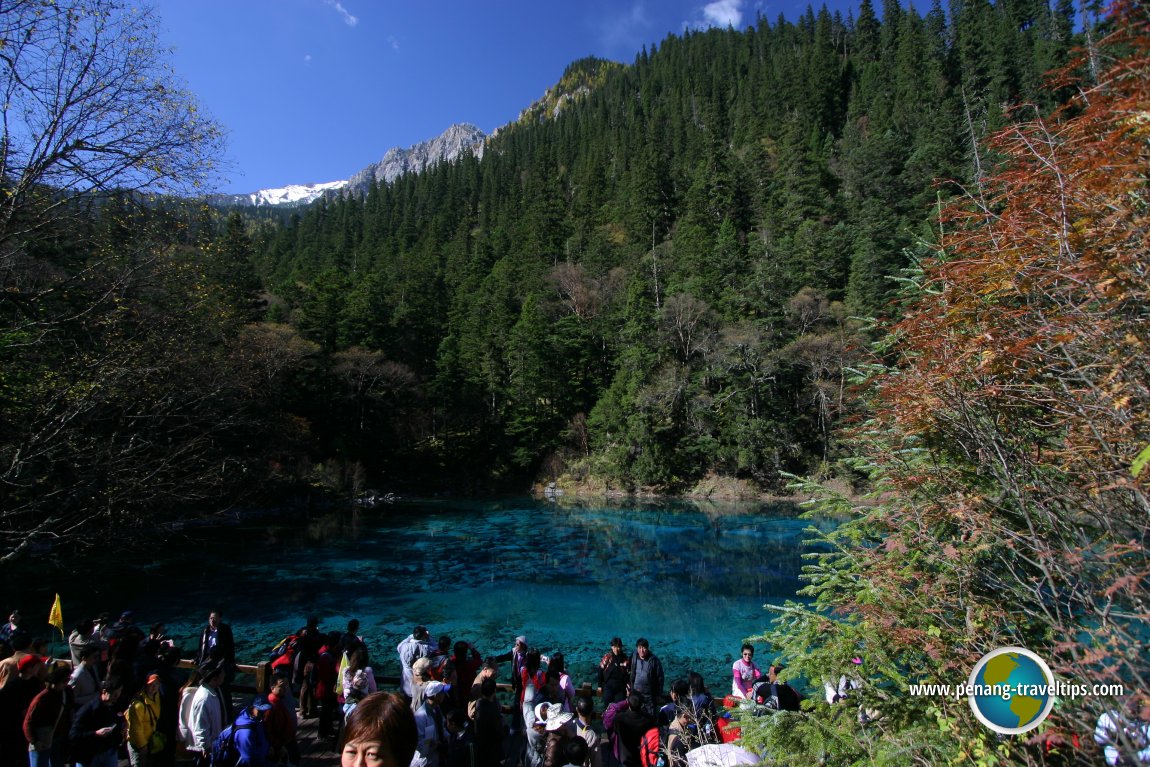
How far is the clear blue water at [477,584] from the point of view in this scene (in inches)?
433

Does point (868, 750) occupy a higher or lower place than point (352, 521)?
higher

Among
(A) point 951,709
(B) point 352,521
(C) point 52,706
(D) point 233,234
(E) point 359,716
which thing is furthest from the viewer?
(D) point 233,234

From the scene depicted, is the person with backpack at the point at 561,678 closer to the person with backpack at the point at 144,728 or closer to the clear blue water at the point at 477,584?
the person with backpack at the point at 144,728

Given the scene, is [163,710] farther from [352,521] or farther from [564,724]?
[352,521]

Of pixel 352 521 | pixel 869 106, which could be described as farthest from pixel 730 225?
pixel 352 521

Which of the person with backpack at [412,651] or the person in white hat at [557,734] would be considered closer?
the person in white hat at [557,734]

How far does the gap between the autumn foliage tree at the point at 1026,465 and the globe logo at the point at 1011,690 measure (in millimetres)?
86

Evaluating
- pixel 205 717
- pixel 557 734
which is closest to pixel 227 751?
pixel 205 717

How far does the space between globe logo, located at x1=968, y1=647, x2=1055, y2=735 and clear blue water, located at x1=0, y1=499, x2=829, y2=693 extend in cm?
713

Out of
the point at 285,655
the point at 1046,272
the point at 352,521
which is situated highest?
the point at 1046,272

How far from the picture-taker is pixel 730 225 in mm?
38312

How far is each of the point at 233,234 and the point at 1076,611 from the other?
40.1 metres

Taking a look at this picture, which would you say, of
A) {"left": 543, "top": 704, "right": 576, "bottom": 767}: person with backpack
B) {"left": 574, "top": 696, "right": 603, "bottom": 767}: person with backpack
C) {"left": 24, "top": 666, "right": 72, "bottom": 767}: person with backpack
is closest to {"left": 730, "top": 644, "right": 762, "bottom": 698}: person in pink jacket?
{"left": 574, "top": 696, "right": 603, "bottom": 767}: person with backpack

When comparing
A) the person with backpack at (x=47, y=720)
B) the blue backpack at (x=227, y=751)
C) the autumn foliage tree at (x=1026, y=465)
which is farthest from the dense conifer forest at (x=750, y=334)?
the blue backpack at (x=227, y=751)
